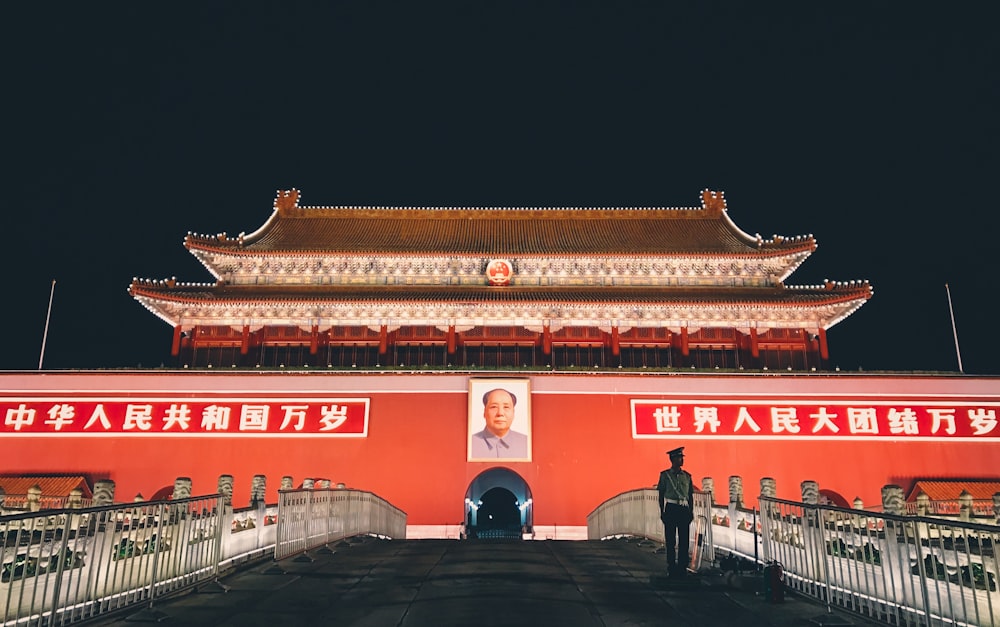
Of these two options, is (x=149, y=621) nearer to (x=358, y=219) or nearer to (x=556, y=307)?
(x=556, y=307)

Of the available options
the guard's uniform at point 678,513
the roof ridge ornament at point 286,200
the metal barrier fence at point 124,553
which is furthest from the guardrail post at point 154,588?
the roof ridge ornament at point 286,200

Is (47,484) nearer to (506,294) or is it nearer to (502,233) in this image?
(506,294)

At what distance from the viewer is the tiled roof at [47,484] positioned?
18.3 meters

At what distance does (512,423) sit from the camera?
19.3 m

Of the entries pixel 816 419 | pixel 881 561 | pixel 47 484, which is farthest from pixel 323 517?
pixel 816 419

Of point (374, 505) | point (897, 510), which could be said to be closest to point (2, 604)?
point (374, 505)

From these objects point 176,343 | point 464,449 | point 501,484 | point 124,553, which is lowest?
point 124,553

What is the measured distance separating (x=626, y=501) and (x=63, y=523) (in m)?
10.6

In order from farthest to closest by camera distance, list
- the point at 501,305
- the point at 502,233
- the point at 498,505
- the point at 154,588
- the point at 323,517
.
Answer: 1. the point at 498,505
2. the point at 502,233
3. the point at 501,305
4. the point at 323,517
5. the point at 154,588

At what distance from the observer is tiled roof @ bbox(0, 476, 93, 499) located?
1827cm

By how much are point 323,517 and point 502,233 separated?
17324 mm

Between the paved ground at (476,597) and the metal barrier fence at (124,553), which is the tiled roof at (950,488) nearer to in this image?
the paved ground at (476,597)

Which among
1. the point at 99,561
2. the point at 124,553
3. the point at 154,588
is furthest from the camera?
the point at 154,588

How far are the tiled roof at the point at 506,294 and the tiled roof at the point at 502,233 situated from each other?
136cm
